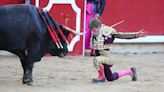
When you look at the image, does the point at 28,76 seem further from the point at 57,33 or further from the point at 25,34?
the point at 57,33

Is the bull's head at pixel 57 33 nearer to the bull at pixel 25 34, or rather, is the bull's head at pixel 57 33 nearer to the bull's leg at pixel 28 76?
the bull at pixel 25 34

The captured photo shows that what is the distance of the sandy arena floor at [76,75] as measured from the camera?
7535 millimetres

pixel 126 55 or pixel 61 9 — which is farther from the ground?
pixel 61 9

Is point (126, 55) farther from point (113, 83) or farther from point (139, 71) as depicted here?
point (113, 83)

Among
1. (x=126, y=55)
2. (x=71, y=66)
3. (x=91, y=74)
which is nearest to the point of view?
(x=91, y=74)

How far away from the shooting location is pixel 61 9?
10664 mm

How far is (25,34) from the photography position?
24.8ft

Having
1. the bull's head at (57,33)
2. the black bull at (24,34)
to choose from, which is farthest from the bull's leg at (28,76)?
the bull's head at (57,33)

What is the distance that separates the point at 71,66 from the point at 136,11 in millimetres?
2567

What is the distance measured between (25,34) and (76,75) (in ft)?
4.63

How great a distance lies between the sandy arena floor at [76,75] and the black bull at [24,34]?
36 cm

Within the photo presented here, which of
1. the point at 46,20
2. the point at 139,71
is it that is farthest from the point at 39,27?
the point at 139,71

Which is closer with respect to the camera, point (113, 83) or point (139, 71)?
point (113, 83)

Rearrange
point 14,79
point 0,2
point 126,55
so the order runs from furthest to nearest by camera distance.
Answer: point 126,55, point 0,2, point 14,79
